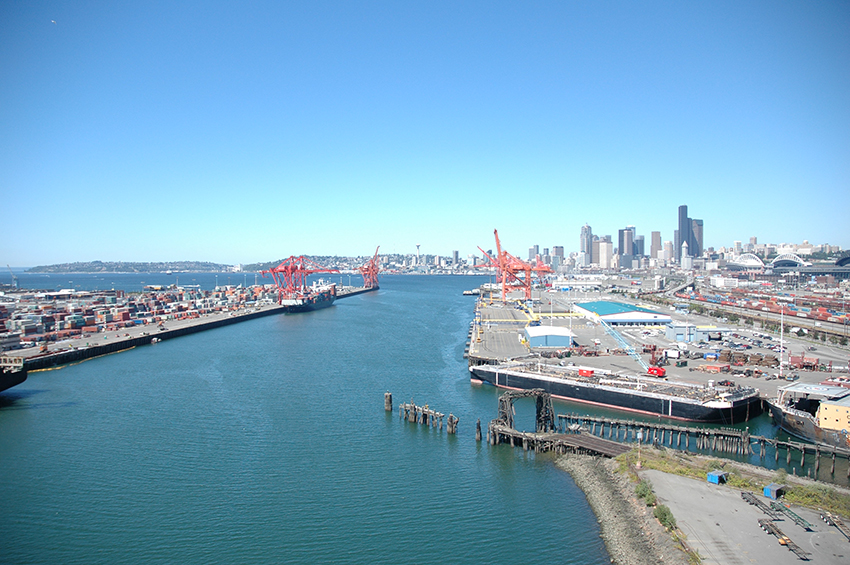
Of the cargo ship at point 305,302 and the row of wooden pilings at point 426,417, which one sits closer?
the row of wooden pilings at point 426,417

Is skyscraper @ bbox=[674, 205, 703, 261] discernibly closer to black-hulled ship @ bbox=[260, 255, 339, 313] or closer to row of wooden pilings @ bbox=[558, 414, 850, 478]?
black-hulled ship @ bbox=[260, 255, 339, 313]

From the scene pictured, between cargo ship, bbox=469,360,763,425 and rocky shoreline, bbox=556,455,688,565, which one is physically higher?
cargo ship, bbox=469,360,763,425

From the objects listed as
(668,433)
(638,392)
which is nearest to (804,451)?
(668,433)

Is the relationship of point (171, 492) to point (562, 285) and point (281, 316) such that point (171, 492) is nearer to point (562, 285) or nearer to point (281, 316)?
point (281, 316)

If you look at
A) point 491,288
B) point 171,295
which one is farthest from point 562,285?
point 171,295

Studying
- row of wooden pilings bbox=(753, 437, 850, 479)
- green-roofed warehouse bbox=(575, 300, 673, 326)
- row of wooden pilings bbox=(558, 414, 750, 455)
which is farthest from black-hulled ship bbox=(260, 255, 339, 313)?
row of wooden pilings bbox=(753, 437, 850, 479)

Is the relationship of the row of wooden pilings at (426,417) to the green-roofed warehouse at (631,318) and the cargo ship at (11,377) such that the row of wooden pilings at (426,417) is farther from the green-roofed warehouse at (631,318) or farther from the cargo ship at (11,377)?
the green-roofed warehouse at (631,318)

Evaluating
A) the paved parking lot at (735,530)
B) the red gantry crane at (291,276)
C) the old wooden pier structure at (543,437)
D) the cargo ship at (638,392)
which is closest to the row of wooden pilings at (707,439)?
the old wooden pier structure at (543,437)
